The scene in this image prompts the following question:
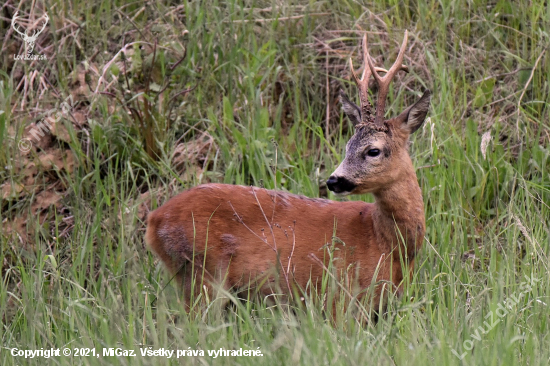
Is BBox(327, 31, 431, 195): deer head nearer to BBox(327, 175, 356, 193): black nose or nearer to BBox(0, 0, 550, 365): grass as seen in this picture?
BBox(327, 175, 356, 193): black nose

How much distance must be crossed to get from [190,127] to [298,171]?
1.05m

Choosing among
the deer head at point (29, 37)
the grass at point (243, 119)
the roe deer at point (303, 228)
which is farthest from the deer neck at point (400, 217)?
the deer head at point (29, 37)

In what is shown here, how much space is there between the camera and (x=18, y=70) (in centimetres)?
680

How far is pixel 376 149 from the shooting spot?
4.40 metres

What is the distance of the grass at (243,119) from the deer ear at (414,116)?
0.58 meters

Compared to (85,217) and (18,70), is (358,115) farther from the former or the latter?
(18,70)

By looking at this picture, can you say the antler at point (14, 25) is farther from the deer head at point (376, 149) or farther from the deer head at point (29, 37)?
the deer head at point (376, 149)

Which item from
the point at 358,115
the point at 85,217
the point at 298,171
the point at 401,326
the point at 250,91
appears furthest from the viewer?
the point at 250,91

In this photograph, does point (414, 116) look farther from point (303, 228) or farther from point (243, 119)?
point (243, 119)

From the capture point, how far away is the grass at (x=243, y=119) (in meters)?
4.94

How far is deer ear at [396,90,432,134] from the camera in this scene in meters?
4.54

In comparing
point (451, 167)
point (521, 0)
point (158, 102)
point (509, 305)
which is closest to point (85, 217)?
point (158, 102)

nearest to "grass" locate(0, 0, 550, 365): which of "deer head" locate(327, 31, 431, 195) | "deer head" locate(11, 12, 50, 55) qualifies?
"deer head" locate(11, 12, 50, 55)

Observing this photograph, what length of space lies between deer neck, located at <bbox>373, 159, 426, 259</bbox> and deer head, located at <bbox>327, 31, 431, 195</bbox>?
0.16ft
